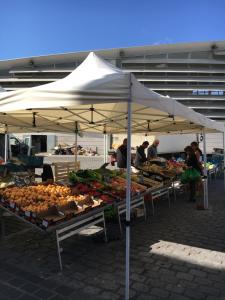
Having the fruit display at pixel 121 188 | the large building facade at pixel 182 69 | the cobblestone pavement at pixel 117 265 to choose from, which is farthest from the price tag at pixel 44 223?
the large building facade at pixel 182 69

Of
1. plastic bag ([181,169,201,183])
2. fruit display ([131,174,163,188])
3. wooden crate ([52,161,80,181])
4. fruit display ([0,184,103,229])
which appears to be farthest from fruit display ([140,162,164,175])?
fruit display ([0,184,103,229])

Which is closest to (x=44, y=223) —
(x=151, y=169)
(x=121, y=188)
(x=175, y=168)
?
(x=121, y=188)

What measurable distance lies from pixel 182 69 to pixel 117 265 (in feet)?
151

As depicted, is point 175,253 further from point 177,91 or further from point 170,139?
point 177,91

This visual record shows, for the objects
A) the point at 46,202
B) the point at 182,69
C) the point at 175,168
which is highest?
the point at 182,69

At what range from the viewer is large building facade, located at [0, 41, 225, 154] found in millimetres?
45062

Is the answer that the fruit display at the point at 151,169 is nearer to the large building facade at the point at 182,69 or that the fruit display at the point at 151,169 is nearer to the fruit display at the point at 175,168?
the fruit display at the point at 175,168

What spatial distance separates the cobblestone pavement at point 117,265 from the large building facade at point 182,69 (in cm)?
4092

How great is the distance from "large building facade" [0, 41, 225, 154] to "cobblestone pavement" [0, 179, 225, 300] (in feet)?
134

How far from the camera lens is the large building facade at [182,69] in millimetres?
45062

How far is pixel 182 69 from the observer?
47438 millimetres

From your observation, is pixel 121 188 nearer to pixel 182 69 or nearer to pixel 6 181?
pixel 6 181

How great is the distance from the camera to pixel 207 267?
450 centimetres

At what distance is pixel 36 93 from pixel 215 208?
6065mm
